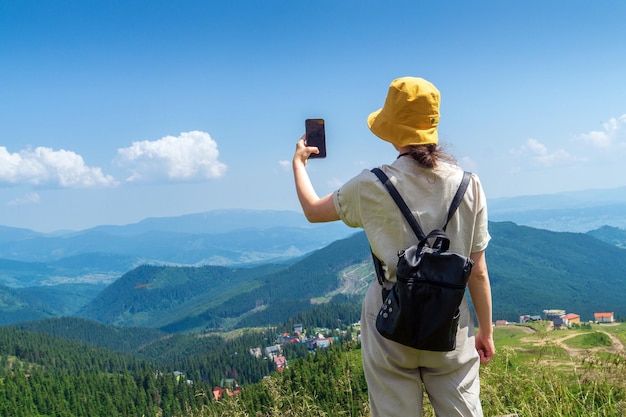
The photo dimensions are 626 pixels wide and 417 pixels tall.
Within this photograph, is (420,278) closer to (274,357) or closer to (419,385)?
(419,385)

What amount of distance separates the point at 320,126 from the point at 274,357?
12160 centimetres

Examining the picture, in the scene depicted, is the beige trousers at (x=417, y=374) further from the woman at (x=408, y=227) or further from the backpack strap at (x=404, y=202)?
the backpack strap at (x=404, y=202)

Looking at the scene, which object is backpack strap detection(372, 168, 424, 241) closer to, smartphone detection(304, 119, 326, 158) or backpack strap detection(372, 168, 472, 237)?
backpack strap detection(372, 168, 472, 237)

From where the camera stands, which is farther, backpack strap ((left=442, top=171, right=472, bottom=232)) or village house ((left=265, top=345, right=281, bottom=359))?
village house ((left=265, top=345, right=281, bottom=359))

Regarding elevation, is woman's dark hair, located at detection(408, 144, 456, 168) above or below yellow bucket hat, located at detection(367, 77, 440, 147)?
below

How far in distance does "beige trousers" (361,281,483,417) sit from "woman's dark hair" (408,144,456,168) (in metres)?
0.72

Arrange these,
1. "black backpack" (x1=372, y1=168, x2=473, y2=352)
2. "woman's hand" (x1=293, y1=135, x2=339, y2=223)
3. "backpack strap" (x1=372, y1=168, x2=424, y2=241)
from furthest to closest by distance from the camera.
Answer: "woman's hand" (x1=293, y1=135, x2=339, y2=223) → "backpack strap" (x1=372, y1=168, x2=424, y2=241) → "black backpack" (x1=372, y1=168, x2=473, y2=352)

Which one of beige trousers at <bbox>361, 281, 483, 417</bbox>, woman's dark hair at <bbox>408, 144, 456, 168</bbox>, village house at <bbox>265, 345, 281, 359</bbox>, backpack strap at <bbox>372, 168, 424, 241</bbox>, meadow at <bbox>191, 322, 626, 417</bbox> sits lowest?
village house at <bbox>265, 345, 281, 359</bbox>

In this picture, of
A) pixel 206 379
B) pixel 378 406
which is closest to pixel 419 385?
pixel 378 406

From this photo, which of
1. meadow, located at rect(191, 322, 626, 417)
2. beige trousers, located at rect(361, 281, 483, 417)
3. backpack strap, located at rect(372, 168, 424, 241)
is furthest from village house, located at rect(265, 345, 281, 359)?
backpack strap, located at rect(372, 168, 424, 241)

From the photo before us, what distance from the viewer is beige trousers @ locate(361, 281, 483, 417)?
9.46 ft

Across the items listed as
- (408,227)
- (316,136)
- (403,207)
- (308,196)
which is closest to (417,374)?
(408,227)

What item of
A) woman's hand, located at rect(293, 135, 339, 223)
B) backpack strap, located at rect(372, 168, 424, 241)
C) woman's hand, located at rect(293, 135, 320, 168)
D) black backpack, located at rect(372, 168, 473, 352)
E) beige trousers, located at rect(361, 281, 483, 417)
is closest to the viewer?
black backpack, located at rect(372, 168, 473, 352)

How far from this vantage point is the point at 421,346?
2721 millimetres
